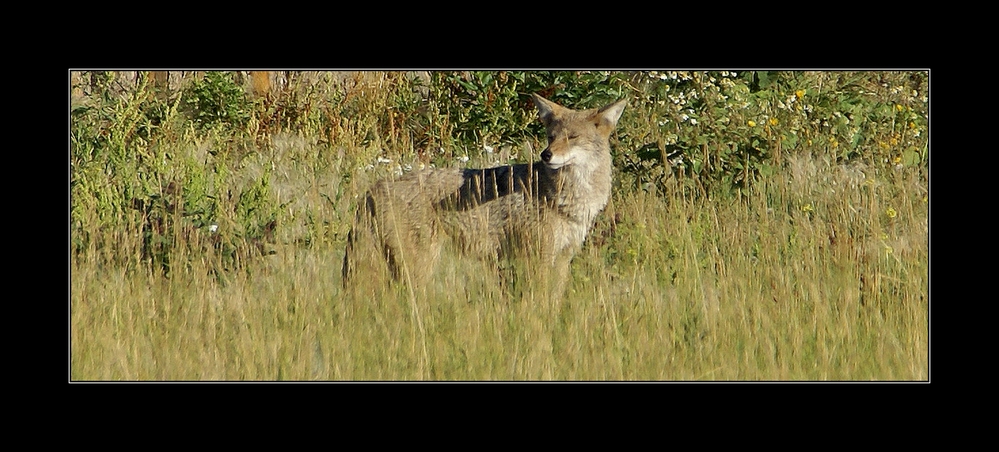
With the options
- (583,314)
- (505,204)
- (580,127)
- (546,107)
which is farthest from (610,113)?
(583,314)

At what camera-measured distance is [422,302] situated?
207 inches

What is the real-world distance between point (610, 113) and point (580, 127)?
200mm

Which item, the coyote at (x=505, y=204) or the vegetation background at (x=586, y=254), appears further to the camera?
the coyote at (x=505, y=204)

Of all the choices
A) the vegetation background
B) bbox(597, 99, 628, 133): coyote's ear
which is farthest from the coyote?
the vegetation background

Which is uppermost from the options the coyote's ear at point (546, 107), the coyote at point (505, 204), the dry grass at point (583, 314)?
the coyote's ear at point (546, 107)

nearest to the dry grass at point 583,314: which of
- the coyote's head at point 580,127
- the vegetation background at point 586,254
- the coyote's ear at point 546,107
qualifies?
the vegetation background at point 586,254

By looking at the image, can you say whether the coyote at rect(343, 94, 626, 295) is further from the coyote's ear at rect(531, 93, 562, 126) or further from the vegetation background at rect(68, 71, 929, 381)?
the vegetation background at rect(68, 71, 929, 381)

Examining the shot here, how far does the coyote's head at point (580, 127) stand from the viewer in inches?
248

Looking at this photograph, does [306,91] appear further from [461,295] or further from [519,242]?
[461,295]

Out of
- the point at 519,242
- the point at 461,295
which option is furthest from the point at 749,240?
the point at 461,295

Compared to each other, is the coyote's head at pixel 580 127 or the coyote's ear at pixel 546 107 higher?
the coyote's ear at pixel 546 107

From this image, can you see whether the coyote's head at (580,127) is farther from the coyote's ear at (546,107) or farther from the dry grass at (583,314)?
the dry grass at (583,314)

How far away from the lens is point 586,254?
6.20 m

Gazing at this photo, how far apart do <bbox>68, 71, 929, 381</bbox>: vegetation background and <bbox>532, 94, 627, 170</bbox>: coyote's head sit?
0.33 meters
